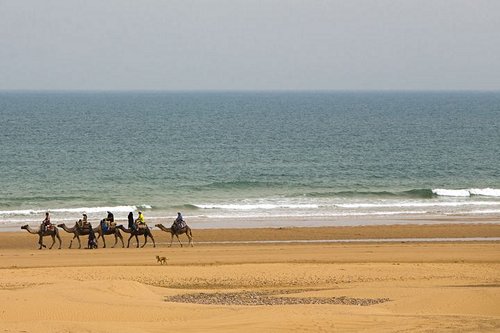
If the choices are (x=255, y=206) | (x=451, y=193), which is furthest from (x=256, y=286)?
(x=451, y=193)

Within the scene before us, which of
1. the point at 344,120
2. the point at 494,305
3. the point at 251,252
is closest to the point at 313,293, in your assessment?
the point at 494,305

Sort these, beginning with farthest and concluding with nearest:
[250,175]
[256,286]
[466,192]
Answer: [250,175], [466,192], [256,286]

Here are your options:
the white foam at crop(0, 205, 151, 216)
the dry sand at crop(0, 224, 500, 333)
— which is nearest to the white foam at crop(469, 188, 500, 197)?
the dry sand at crop(0, 224, 500, 333)

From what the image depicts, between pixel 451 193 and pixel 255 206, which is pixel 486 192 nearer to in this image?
pixel 451 193

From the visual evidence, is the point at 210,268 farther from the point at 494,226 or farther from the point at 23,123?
the point at 23,123

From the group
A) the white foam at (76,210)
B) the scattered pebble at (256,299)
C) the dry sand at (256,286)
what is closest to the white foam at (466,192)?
the dry sand at (256,286)

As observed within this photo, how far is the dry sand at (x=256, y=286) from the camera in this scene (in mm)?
18016

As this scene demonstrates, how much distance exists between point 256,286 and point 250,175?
35.3m

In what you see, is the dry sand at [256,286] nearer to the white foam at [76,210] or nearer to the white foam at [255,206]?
the white foam at [76,210]

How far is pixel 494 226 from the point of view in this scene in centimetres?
3722

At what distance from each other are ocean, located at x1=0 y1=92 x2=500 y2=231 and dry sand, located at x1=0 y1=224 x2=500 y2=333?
8132 millimetres

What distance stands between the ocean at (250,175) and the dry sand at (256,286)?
8.13 meters

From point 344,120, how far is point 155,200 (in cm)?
8271

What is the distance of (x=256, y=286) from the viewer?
23297mm
